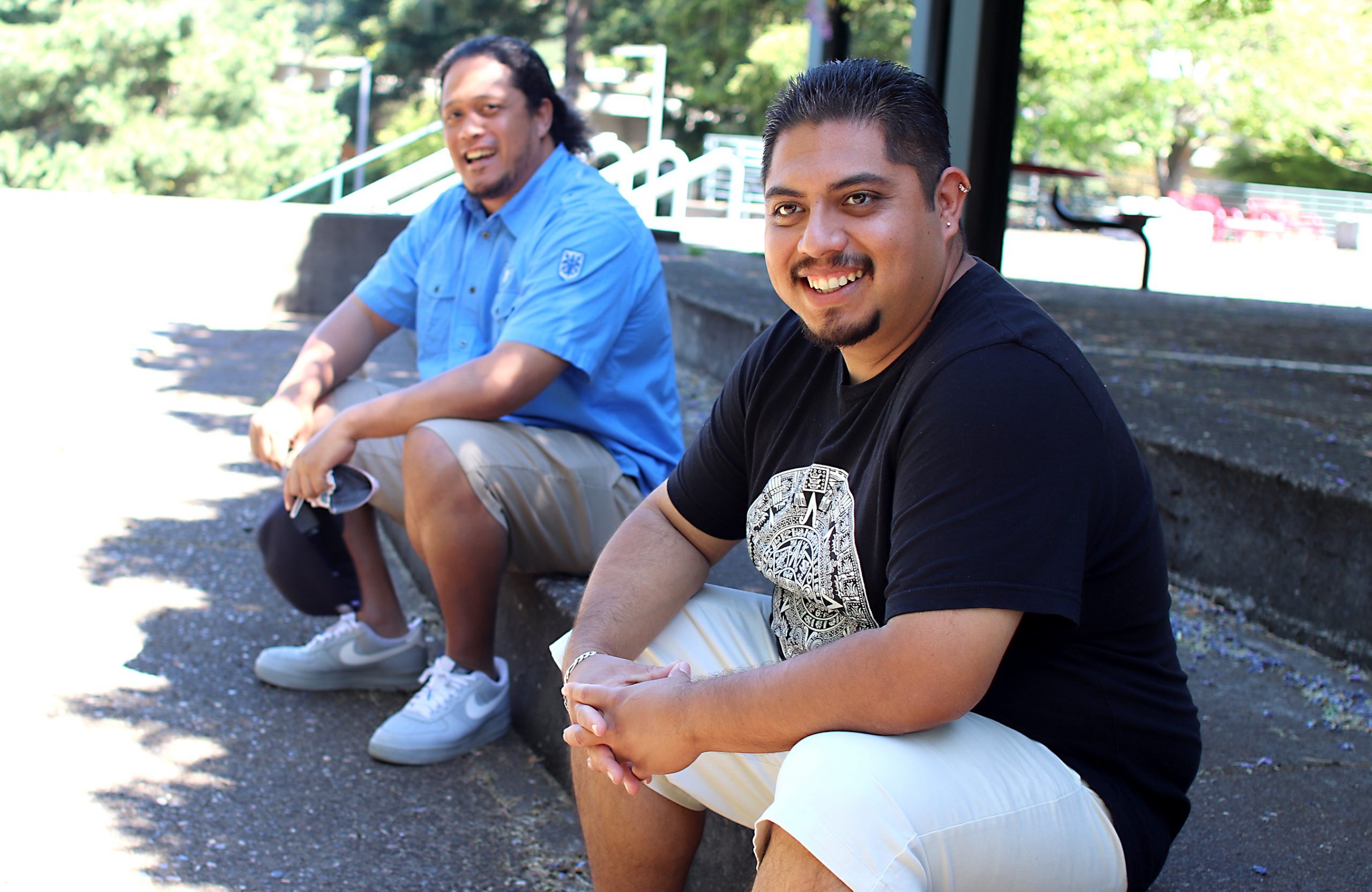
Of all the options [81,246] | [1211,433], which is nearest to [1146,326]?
[1211,433]

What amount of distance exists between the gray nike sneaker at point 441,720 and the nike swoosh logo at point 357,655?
0.27 meters

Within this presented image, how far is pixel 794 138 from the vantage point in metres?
1.82

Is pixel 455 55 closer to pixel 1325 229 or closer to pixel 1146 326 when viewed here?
pixel 1146 326

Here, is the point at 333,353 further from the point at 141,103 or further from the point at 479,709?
the point at 141,103

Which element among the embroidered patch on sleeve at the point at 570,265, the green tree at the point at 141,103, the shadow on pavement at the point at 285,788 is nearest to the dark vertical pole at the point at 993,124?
the embroidered patch on sleeve at the point at 570,265

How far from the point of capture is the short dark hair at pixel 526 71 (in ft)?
10.8

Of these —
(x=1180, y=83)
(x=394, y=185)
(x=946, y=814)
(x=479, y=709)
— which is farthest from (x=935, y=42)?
(x=1180, y=83)

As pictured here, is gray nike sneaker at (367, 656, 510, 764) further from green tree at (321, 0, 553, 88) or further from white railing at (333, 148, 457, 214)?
green tree at (321, 0, 553, 88)

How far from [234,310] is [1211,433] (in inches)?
283

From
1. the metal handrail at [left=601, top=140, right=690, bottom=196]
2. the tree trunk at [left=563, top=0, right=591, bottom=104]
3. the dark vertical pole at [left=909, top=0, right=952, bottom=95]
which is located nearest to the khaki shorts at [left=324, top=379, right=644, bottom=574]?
the dark vertical pole at [left=909, top=0, right=952, bottom=95]

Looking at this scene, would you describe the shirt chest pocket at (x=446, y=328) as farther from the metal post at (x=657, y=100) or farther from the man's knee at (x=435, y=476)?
the metal post at (x=657, y=100)

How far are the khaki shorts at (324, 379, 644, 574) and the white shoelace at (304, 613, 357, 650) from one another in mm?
405

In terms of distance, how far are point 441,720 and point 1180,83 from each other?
30.9m

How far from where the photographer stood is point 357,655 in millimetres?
3209
